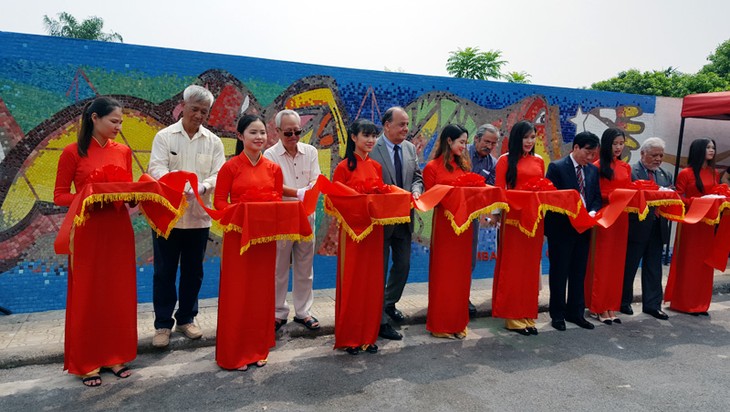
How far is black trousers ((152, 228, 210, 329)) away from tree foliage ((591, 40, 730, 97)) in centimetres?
2363

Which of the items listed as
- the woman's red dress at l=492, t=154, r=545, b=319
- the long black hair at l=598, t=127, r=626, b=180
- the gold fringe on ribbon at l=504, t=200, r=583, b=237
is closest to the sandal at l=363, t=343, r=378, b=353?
the woman's red dress at l=492, t=154, r=545, b=319

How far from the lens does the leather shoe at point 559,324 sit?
16.3 ft

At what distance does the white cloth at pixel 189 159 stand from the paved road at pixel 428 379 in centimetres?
115

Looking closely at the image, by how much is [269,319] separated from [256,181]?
1080 millimetres

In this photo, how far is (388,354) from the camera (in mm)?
4188

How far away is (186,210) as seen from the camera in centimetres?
408

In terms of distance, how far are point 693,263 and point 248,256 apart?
199 inches

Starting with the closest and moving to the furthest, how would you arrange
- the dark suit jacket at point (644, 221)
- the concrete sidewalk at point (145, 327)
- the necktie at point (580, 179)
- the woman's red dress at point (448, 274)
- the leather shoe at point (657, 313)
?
the concrete sidewalk at point (145, 327), the woman's red dress at point (448, 274), the necktie at point (580, 179), the dark suit jacket at point (644, 221), the leather shoe at point (657, 313)

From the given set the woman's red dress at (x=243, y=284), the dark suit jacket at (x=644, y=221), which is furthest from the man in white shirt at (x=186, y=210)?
the dark suit jacket at (x=644, y=221)

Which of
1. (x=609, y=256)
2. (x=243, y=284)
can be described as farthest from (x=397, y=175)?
(x=609, y=256)

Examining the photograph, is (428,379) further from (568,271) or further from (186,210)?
(186,210)

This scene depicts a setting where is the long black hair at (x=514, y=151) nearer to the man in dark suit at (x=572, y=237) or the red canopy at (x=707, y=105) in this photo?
the man in dark suit at (x=572, y=237)

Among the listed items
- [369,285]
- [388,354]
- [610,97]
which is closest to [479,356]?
[388,354]

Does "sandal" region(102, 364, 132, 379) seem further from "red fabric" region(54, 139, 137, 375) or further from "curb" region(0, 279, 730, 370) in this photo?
"curb" region(0, 279, 730, 370)
